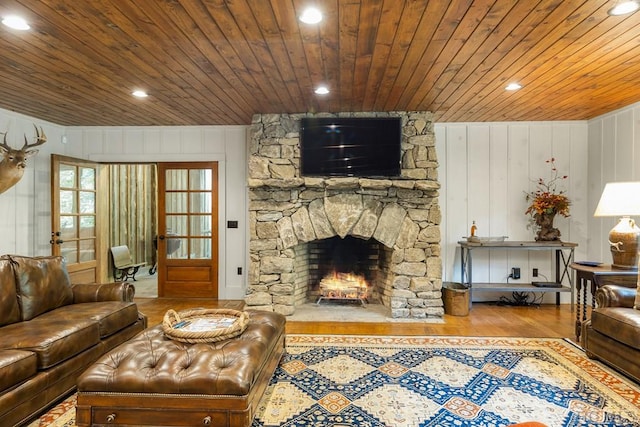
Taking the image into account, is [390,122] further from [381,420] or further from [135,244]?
[135,244]

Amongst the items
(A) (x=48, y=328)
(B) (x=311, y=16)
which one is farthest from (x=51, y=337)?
(B) (x=311, y=16)

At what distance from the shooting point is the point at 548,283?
471 cm

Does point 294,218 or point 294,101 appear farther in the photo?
point 294,218

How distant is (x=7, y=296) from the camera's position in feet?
8.65

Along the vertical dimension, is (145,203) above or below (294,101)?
below

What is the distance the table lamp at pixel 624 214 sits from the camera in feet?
11.0

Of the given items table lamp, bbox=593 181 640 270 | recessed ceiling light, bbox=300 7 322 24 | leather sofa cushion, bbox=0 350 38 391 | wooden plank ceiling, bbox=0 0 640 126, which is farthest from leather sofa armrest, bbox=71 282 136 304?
table lamp, bbox=593 181 640 270

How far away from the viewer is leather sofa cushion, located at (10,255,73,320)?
2777mm

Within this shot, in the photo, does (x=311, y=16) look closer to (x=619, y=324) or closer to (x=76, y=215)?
(x=619, y=324)

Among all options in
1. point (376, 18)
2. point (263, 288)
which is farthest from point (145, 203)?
point (376, 18)

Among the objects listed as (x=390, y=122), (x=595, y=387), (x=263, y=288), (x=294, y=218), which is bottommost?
(x=595, y=387)

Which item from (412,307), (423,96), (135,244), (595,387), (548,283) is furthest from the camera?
(135,244)

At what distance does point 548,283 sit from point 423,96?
2888 mm

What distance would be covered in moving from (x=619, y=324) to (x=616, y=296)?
1.38 ft
